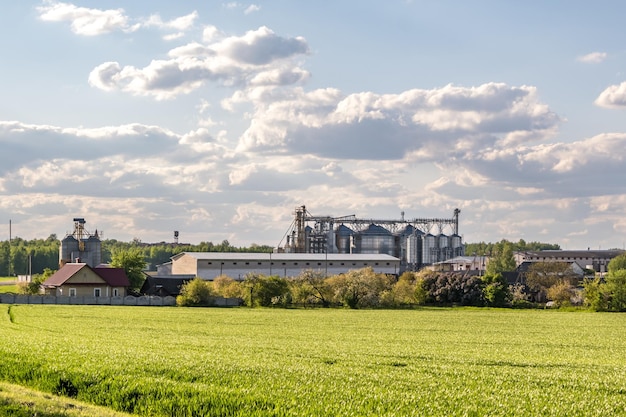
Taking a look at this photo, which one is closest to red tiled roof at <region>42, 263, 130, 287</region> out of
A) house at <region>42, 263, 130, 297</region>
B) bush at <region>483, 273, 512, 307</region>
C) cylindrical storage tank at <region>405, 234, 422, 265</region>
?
house at <region>42, 263, 130, 297</region>

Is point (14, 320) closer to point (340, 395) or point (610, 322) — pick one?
point (340, 395)

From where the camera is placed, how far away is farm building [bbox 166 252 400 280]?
136 m

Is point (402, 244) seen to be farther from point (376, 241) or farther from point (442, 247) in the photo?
point (442, 247)

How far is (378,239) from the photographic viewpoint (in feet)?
577

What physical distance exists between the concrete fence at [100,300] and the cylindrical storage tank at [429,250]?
291ft

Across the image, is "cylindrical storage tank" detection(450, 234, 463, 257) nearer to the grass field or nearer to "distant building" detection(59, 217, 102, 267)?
"distant building" detection(59, 217, 102, 267)

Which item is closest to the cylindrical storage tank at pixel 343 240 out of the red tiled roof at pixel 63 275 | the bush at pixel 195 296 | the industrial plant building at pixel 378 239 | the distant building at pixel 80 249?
the industrial plant building at pixel 378 239

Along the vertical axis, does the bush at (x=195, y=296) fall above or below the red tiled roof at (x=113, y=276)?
below

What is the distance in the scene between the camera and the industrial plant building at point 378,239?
167875 mm

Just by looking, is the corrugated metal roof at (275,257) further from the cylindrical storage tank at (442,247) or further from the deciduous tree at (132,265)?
the cylindrical storage tank at (442,247)

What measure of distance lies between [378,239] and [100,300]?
86636 mm

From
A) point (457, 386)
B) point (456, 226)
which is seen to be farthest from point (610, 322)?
point (456, 226)

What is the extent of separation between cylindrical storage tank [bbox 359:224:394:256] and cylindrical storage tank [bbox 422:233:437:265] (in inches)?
441

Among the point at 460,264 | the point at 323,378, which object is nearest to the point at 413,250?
the point at 460,264
